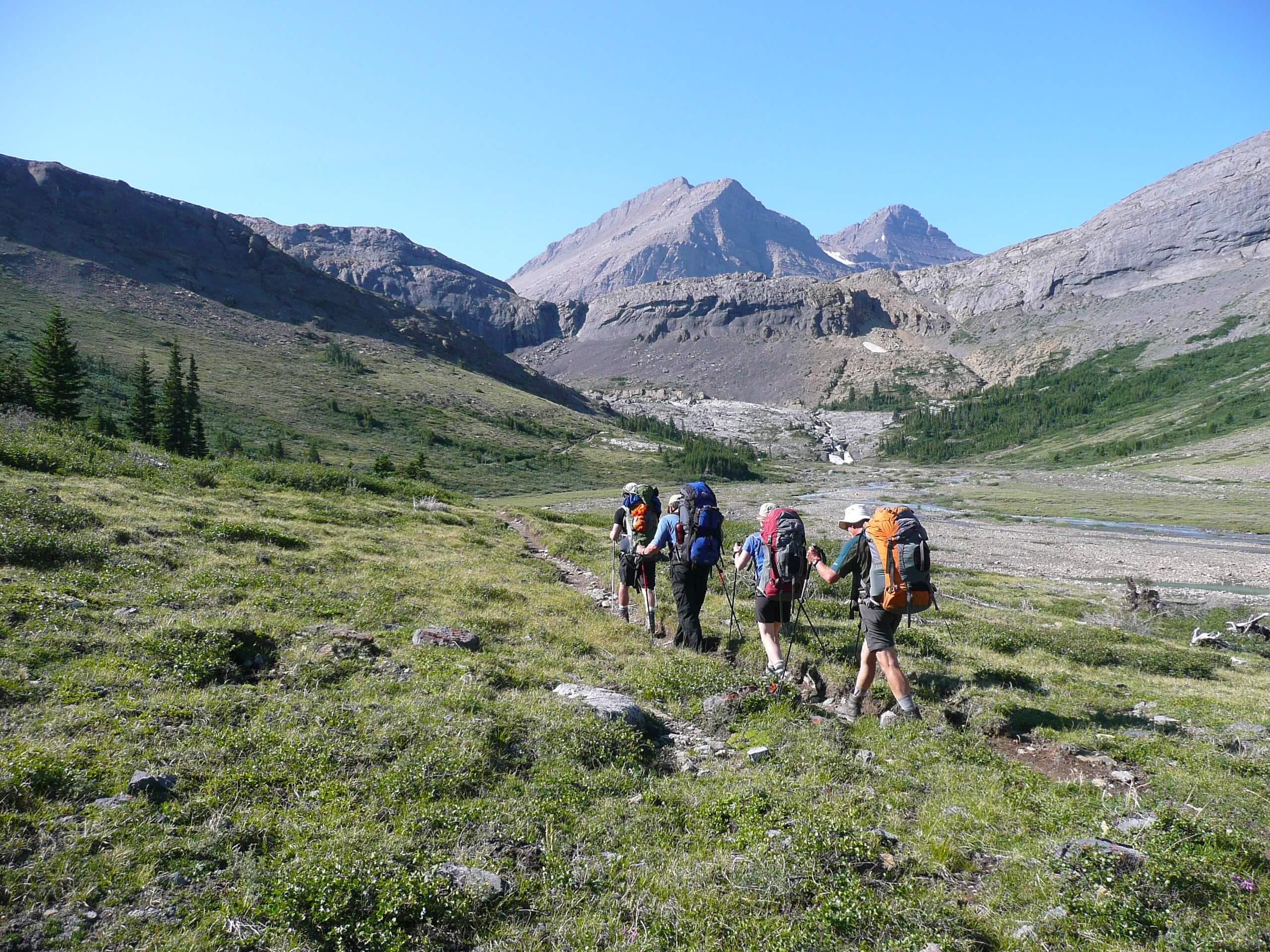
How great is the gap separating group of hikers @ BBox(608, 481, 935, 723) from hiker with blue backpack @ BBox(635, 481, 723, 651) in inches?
0.7

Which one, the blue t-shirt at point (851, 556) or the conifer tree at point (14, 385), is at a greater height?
the blue t-shirt at point (851, 556)

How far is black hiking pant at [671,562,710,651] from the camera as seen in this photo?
37.5 feet

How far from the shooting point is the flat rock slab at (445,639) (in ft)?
32.2

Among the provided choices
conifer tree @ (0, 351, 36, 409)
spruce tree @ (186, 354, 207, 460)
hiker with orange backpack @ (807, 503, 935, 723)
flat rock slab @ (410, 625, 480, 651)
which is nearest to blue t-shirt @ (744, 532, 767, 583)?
hiker with orange backpack @ (807, 503, 935, 723)

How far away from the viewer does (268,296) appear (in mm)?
190750

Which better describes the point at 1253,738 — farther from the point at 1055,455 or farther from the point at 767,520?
the point at 1055,455

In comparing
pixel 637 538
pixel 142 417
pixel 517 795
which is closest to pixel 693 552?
pixel 637 538

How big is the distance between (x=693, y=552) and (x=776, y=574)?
192 centimetres

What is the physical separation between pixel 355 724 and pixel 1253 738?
11.7m

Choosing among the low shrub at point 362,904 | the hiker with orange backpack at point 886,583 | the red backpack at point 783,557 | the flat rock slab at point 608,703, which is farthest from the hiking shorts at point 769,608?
the low shrub at point 362,904

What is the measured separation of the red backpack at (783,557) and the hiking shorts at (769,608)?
0.37ft

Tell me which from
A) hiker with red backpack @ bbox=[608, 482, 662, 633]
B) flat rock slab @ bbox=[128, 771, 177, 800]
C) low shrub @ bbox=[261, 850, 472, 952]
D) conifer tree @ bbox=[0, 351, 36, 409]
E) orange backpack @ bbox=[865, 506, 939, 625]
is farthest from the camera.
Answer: conifer tree @ bbox=[0, 351, 36, 409]

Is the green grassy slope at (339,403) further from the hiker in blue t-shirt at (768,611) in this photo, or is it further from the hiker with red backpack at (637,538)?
the hiker in blue t-shirt at (768,611)

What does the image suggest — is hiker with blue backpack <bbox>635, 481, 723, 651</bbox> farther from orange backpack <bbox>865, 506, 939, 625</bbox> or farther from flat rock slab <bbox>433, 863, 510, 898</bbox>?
flat rock slab <bbox>433, 863, 510, 898</bbox>
